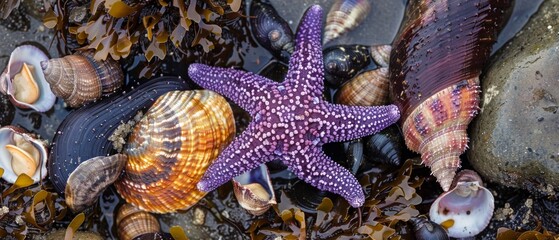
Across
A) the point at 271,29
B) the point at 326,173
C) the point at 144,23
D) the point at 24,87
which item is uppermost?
the point at 144,23

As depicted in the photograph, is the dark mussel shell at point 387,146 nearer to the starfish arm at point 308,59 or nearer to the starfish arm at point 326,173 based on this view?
the starfish arm at point 326,173

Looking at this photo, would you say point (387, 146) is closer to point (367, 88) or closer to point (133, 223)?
point (367, 88)

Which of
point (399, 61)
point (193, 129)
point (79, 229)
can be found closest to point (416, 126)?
point (399, 61)

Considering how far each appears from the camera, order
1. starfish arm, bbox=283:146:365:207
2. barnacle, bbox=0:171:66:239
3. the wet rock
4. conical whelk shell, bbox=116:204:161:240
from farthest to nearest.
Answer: conical whelk shell, bbox=116:204:161:240 → barnacle, bbox=0:171:66:239 → starfish arm, bbox=283:146:365:207 → the wet rock

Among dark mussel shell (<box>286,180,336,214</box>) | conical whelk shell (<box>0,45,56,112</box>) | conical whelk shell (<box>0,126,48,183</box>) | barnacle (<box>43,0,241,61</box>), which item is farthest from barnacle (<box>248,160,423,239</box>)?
conical whelk shell (<box>0,45,56,112</box>)

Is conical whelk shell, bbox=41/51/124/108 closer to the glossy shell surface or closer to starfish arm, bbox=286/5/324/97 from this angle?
the glossy shell surface

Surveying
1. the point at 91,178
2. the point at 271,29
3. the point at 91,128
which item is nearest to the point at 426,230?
the point at 271,29
